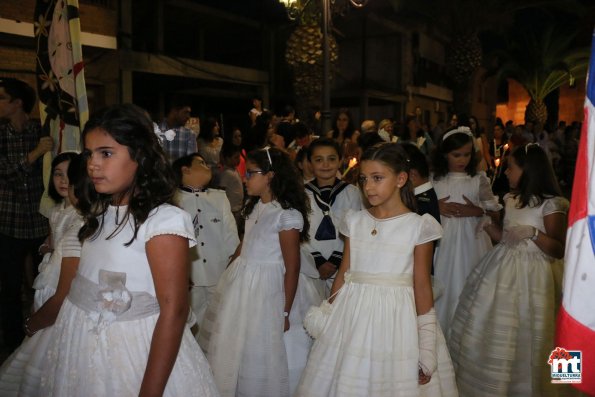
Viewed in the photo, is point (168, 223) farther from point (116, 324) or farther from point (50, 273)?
point (50, 273)

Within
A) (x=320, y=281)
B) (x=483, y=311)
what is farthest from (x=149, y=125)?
(x=483, y=311)

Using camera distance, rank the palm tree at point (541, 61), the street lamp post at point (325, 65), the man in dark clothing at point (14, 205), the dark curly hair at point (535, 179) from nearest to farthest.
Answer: the dark curly hair at point (535, 179), the man in dark clothing at point (14, 205), the street lamp post at point (325, 65), the palm tree at point (541, 61)

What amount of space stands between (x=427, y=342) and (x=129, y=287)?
1.70 metres

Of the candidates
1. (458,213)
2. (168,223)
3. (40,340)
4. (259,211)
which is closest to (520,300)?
(458,213)

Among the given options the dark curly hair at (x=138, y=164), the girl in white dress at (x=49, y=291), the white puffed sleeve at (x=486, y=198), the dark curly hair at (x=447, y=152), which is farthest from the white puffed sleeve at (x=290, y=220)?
the white puffed sleeve at (x=486, y=198)

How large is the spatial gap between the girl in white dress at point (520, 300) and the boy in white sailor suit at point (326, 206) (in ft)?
4.14

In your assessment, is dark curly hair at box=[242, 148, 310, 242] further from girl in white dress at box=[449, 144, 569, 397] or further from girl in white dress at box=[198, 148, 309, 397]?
girl in white dress at box=[449, 144, 569, 397]

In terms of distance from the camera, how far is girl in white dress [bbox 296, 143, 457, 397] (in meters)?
3.02

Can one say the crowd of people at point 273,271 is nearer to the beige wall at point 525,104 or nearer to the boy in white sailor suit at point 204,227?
the boy in white sailor suit at point 204,227

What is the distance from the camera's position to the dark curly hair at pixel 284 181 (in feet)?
14.0

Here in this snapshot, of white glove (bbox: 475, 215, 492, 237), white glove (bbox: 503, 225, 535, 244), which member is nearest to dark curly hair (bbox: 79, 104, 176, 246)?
white glove (bbox: 503, 225, 535, 244)

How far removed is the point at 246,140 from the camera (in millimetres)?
8984

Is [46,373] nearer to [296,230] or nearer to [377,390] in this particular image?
[377,390]

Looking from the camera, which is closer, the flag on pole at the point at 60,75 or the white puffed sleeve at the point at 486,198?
the flag on pole at the point at 60,75
